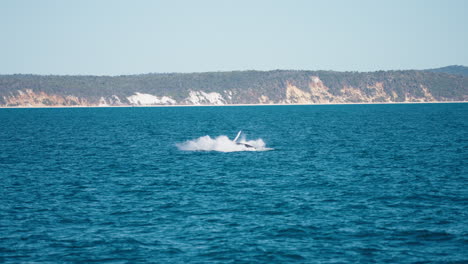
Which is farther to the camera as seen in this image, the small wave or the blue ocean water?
the small wave

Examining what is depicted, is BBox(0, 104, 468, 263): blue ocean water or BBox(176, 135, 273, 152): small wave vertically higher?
BBox(176, 135, 273, 152): small wave

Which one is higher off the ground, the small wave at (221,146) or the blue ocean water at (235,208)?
the small wave at (221,146)

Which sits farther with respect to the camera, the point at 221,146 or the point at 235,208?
the point at 221,146

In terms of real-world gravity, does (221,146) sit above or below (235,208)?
above

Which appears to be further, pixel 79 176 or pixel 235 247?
pixel 79 176

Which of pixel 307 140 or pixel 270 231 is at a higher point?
pixel 307 140

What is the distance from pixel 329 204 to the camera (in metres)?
30.1

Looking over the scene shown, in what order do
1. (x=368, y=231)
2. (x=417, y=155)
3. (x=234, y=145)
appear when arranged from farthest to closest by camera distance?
(x=234, y=145) < (x=417, y=155) < (x=368, y=231)

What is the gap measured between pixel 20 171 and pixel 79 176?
Result: 575cm

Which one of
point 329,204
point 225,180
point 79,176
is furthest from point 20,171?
point 329,204

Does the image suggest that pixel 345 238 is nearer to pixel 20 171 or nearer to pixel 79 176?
pixel 79 176

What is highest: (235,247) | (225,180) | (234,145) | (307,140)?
(307,140)

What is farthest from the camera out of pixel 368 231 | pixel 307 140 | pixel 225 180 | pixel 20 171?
pixel 307 140

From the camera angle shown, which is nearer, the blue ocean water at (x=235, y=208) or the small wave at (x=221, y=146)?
the blue ocean water at (x=235, y=208)
